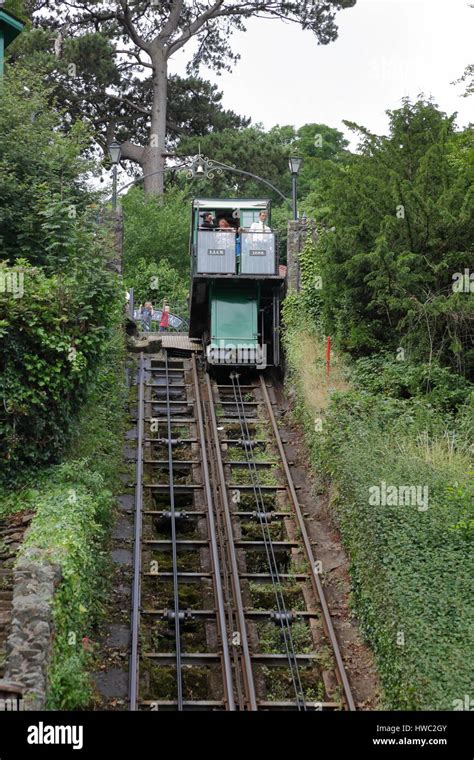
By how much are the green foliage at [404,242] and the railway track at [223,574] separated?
2.83 m

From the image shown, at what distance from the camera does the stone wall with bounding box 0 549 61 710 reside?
9891 millimetres

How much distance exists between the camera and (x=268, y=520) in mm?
17078

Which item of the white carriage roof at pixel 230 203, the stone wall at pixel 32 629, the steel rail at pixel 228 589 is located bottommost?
the steel rail at pixel 228 589

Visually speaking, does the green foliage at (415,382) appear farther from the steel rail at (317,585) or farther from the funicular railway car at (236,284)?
the funicular railway car at (236,284)

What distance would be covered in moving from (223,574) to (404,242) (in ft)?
23.7

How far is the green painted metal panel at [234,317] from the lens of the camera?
22859mm

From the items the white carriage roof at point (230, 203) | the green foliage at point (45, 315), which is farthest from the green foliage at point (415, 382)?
the white carriage roof at point (230, 203)

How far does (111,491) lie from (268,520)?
8.21 feet

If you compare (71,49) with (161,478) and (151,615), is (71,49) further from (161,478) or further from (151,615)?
(151,615)

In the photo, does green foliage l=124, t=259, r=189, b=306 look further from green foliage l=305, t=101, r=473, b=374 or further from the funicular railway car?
green foliage l=305, t=101, r=473, b=374

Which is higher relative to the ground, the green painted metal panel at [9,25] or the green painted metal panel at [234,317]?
the green painted metal panel at [9,25]

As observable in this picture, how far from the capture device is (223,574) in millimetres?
15422

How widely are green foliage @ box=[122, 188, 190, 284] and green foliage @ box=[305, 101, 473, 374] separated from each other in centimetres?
1731

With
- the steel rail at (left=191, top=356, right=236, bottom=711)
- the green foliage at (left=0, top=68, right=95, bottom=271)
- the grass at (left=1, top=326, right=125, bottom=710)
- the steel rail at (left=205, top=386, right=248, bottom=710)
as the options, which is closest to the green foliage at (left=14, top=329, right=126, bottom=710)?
the grass at (left=1, top=326, right=125, bottom=710)
